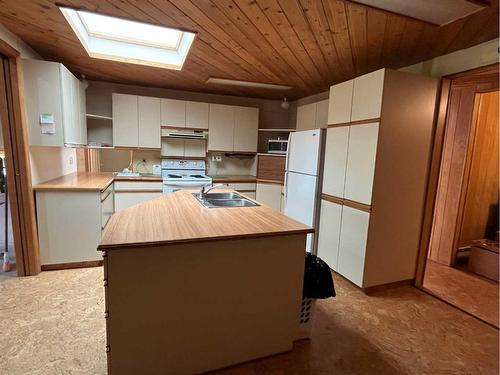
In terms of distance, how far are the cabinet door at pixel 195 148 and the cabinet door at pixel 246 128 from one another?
0.55 metres

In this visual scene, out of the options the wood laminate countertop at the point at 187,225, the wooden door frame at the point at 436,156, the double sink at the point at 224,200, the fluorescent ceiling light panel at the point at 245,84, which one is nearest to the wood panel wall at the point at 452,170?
the wooden door frame at the point at 436,156

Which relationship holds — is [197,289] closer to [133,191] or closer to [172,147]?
[133,191]

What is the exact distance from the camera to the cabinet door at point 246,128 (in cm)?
454

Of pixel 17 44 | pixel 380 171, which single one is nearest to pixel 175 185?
pixel 17 44

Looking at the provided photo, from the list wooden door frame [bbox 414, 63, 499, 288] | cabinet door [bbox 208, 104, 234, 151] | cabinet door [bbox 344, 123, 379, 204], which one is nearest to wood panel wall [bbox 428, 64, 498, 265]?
wooden door frame [bbox 414, 63, 499, 288]

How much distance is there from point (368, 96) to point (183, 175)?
10.2 ft

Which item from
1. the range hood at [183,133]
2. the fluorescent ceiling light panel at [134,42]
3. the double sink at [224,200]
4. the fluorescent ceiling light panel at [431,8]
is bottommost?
the double sink at [224,200]

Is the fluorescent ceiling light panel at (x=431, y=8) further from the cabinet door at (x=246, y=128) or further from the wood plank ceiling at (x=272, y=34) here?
the cabinet door at (x=246, y=128)

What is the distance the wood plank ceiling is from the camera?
1823 millimetres

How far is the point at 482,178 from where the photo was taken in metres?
3.43

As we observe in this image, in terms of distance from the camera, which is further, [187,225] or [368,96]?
[368,96]

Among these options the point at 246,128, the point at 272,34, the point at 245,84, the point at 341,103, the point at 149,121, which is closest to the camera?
the point at 272,34

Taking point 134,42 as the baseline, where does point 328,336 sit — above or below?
below

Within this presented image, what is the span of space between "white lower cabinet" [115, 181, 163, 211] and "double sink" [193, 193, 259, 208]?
1.45 metres
